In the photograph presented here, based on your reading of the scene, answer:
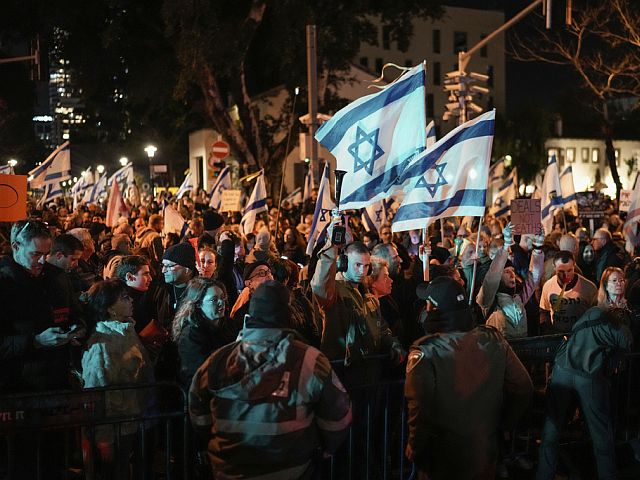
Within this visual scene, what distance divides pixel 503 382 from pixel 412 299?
3.52 meters

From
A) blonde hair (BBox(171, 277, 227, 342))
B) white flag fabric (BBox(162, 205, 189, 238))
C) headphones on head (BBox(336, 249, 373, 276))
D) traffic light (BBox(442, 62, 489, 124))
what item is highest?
traffic light (BBox(442, 62, 489, 124))

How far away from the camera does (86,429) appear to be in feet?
17.4

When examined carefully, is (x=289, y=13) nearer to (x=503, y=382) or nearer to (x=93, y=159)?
(x=503, y=382)

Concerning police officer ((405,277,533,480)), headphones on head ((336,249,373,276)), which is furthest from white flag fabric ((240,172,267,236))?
police officer ((405,277,533,480))

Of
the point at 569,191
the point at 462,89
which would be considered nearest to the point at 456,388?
the point at 462,89

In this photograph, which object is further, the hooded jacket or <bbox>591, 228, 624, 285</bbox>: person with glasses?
<bbox>591, 228, 624, 285</bbox>: person with glasses

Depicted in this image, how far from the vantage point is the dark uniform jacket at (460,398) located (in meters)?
4.44

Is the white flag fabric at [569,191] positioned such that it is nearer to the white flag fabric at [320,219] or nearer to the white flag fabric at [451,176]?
the white flag fabric at [320,219]

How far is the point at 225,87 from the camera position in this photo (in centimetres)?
4022

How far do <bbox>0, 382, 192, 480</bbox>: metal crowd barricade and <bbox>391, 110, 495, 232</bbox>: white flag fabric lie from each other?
112 inches

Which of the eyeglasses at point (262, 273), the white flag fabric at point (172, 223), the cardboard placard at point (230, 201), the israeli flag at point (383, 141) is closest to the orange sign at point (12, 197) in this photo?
the eyeglasses at point (262, 273)

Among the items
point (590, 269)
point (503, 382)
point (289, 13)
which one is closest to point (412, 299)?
point (503, 382)

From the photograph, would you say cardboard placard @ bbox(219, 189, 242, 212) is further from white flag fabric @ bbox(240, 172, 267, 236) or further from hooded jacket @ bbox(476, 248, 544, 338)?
hooded jacket @ bbox(476, 248, 544, 338)

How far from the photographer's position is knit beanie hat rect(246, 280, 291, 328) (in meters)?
3.95
